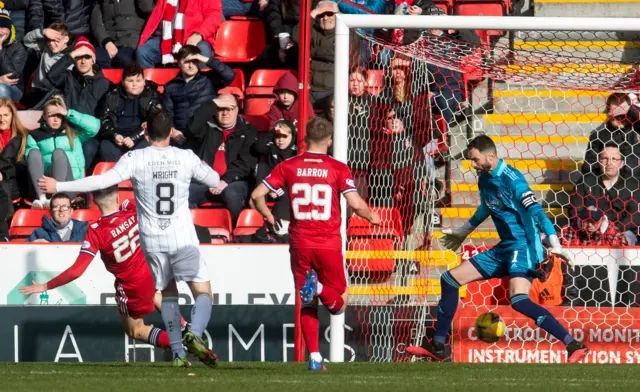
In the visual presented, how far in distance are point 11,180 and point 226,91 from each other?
2494 mm

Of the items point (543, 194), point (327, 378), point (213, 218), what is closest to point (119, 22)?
point (213, 218)

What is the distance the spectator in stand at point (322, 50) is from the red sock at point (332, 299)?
175 inches

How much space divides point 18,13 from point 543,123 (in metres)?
6.40

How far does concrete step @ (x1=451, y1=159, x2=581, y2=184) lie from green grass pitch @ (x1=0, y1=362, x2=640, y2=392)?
11.1 feet

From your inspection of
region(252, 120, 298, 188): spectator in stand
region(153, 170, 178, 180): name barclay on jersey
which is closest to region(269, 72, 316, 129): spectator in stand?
region(252, 120, 298, 188): spectator in stand

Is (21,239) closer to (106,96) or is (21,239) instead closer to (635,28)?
(106,96)

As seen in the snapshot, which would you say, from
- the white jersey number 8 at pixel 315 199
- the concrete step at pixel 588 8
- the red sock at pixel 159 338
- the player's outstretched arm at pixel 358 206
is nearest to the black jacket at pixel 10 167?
the red sock at pixel 159 338

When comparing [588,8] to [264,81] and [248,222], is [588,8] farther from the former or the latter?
[248,222]

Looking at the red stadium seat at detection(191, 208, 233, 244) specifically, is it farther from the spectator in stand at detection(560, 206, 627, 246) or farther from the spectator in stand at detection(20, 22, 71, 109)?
the spectator in stand at detection(560, 206, 627, 246)

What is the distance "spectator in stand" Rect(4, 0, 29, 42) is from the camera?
1469 cm

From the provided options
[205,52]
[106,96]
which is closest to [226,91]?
[205,52]

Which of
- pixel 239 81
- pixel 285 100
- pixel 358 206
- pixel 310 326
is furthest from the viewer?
pixel 239 81

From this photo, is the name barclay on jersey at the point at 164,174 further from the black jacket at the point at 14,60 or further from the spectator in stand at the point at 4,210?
the black jacket at the point at 14,60

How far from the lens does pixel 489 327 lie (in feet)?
31.4
